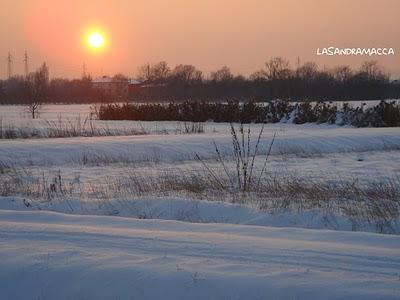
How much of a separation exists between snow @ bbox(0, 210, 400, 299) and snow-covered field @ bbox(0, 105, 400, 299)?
0.01 meters

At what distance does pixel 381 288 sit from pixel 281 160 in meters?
13.6

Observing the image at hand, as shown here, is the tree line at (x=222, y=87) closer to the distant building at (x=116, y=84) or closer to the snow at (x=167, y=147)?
the distant building at (x=116, y=84)

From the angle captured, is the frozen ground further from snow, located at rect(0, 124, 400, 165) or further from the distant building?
the distant building

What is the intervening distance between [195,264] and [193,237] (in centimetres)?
109

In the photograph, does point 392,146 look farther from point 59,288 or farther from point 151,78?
point 151,78

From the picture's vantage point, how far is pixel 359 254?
5234mm

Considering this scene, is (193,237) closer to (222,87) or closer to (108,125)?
(108,125)

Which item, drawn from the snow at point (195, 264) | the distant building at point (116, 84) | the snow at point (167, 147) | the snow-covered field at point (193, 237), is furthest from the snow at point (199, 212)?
the distant building at point (116, 84)

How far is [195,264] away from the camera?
4.99 metres

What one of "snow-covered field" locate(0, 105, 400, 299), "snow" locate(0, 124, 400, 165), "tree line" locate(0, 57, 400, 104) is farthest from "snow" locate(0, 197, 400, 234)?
"tree line" locate(0, 57, 400, 104)

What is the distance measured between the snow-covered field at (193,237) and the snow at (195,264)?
1 cm

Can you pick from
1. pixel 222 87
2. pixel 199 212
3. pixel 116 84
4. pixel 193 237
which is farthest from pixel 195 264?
pixel 116 84

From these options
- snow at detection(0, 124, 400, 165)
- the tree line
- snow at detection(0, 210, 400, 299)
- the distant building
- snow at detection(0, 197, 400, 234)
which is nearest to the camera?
snow at detection(0, 210, 400, 299)

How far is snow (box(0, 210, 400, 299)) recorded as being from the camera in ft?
14.7
